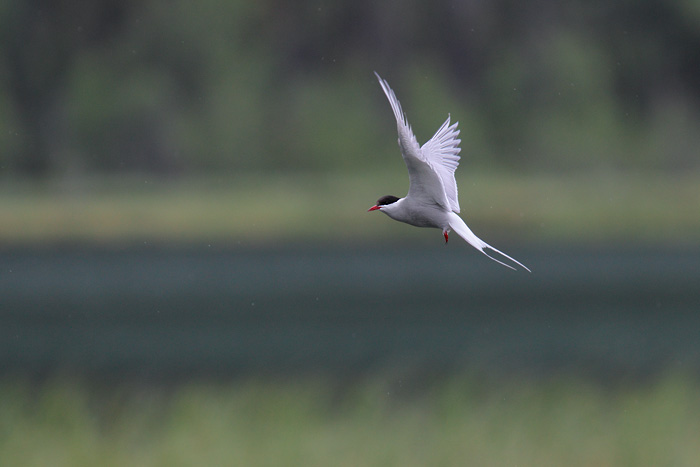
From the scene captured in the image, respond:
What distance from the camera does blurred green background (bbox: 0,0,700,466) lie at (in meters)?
11.6

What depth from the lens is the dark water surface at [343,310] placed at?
18891 mm

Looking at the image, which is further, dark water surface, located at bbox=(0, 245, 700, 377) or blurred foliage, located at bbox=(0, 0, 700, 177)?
blurred foliage, located at bbox=(0, 0, 700, 177)

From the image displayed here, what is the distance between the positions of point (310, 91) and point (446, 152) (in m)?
29.6

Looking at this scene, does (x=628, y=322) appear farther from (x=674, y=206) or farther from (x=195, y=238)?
(x=195, y=238)

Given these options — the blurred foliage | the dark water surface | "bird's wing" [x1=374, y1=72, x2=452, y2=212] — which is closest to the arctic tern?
"bird's wing" [x1=374, y1=72, x2=452, y2=212]

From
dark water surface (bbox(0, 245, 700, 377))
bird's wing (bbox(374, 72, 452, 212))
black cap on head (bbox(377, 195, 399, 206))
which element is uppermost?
bird's wing (bbox(374, 72, 452, 212))

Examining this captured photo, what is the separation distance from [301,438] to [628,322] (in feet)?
39.1

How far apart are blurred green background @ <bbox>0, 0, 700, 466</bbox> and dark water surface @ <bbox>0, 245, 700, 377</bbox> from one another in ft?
0.29

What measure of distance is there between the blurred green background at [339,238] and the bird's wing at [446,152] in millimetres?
7540

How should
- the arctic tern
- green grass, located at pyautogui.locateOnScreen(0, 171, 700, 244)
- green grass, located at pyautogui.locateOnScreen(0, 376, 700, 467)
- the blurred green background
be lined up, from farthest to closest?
green grass, located at pyautogui.locateOnScreen(0, 171, 700, 244) < the blurred green background < green grass, located at pyautogui.locateOnScreen(0, 376, 700, 467) < the arctic tern

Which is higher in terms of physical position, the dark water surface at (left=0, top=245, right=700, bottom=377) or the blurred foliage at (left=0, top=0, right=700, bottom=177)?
the blurred foliage at (left=0, top=0, right=700, bottom=177)

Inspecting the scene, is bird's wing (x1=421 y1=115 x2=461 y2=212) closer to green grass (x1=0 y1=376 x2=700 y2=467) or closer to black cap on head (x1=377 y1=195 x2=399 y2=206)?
black cap on head (x1=377 y1=195 x2=399 y2=206)

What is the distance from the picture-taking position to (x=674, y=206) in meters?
25.7

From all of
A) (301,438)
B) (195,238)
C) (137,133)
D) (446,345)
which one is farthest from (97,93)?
(301,438)
